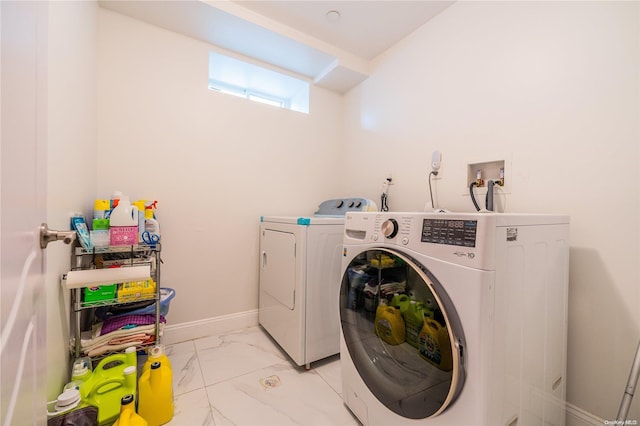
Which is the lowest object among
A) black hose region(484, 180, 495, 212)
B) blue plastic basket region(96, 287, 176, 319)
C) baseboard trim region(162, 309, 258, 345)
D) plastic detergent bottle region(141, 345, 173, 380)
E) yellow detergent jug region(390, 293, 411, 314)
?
baseboard trim region(162, 309, 258, 345)

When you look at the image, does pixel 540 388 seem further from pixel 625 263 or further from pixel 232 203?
pixel 232 203

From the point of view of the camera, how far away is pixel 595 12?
3.70 feet

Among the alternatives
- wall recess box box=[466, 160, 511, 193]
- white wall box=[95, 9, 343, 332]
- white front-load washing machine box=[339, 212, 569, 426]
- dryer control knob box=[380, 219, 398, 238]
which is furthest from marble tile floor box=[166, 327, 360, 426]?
wall recess box box=[466, 160, 511, 193]

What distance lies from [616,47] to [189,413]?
2.48 meters

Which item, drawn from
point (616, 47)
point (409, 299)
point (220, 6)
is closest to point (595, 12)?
point (616, 47)

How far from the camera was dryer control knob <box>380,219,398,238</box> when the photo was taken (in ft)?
3.13

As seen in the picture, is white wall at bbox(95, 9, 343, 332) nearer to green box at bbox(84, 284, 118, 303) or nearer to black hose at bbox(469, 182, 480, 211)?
green box at bbox(84, 284, 118, 303)

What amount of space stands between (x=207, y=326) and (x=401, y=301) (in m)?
1.61

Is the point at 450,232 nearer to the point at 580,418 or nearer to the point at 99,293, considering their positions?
the point at 580,418

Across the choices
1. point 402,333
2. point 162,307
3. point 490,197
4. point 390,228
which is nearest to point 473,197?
point 490,197

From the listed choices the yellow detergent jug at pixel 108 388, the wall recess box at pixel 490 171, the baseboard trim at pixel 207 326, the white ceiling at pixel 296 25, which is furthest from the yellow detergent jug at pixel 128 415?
the white ceiling at pixel 296 25

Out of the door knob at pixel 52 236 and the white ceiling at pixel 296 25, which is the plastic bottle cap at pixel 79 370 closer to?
the door knob at pixel 52 236

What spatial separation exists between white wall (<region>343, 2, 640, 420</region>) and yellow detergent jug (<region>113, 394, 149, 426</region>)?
1851 mm

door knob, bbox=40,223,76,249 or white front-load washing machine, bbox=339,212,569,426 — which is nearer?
door knob, bbox=40,223,76,249
